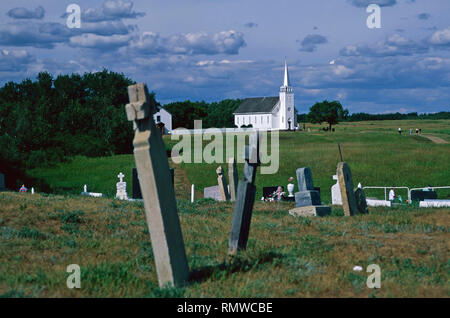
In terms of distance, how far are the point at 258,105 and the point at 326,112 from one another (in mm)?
25093

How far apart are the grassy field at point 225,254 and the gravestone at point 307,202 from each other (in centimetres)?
134

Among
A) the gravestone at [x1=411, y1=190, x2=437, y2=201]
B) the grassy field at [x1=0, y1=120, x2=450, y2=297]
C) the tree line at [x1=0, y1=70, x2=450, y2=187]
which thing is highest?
the tree line at [x1=0, y1=70, x2=450, y2=187]

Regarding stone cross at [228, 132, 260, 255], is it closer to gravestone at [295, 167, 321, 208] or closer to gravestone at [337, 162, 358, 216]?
gravestone at [337, 162, 358, 216]

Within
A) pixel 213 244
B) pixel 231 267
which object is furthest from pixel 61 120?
pixel 231 267

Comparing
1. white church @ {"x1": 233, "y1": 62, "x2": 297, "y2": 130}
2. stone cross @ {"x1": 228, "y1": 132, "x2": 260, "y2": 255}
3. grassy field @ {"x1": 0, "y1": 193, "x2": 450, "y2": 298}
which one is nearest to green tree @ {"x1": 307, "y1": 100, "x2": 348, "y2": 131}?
white church @ {"x1": 233, "y1": 62, "x2": 297, "y2": 130}

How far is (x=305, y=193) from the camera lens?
1838cm

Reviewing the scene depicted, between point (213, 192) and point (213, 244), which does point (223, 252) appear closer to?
point (213, 244)

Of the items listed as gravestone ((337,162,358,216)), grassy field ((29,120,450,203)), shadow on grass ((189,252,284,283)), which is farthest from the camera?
grassy field ((29,120,450,203))

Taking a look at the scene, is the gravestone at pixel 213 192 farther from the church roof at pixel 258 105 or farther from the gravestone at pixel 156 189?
the church roof at pixel 258 105

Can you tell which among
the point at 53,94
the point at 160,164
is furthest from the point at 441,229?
the point at 53,94

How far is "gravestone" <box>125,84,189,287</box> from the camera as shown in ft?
25.6

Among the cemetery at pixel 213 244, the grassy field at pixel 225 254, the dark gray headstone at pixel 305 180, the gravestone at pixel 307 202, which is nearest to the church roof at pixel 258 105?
the dark gray headstone at pixel 305 180

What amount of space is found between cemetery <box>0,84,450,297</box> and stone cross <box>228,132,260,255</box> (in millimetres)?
21

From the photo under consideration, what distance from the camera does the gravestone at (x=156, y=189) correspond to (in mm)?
7793
